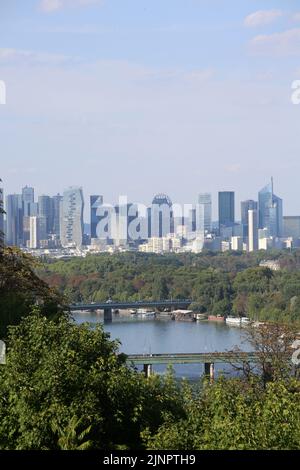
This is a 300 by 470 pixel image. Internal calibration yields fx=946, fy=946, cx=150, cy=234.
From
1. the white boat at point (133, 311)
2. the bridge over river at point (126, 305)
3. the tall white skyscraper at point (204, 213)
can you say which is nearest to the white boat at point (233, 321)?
the bridge over river at point (126, 305)

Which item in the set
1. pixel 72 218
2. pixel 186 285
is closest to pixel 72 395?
pixel 186 285

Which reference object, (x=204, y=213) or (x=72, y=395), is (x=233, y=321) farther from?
(x=204, y=213)

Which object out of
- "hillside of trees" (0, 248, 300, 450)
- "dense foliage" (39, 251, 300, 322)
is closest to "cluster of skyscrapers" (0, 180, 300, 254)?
"dense foliage" (39, 251, 300, 322)

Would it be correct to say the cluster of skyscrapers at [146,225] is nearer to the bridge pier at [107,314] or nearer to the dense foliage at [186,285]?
the dense foliage at [186,285]

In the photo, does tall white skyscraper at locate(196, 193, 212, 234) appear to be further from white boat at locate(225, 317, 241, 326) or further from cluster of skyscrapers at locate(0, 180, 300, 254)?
white boat at locate(225, 317, 241, 326)

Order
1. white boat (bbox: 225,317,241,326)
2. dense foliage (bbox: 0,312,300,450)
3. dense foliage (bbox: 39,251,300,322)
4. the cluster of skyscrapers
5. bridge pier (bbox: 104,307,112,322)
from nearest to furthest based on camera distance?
dense foliage (bbox: 0,312,300,450) → white boat (bbox: 225,317,241,326) → bridge pier (bbox: 104,307,112,322) → dense foliage (bbox: 39,251,300,322) → the cluster of skyscrapers

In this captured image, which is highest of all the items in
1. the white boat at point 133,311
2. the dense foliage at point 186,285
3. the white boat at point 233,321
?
the dense foliage at point 186,285

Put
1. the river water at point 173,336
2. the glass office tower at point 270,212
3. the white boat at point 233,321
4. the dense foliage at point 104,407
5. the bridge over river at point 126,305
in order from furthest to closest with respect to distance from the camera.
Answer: the glass office tower at point 270,212, the bridge over river at point 126,305, the white boat at point 233,321, the river water at point 173,336, the dense foliage at point 104,407

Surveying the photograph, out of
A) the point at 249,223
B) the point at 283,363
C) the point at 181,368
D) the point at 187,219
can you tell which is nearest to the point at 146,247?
the point at 187,219
